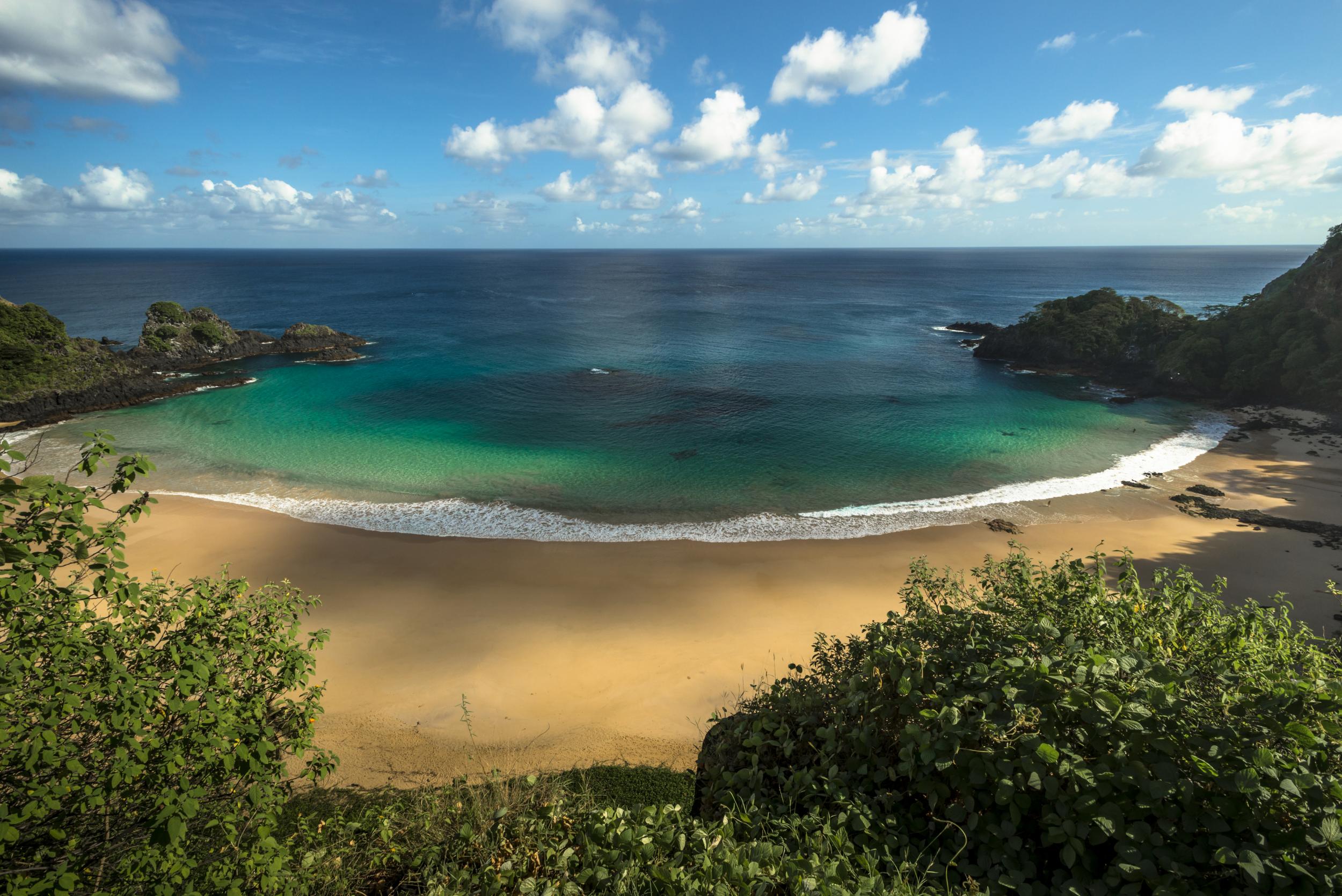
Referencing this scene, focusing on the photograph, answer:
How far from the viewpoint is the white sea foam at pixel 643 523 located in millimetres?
25641

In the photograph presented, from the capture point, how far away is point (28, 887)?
483 centimetres

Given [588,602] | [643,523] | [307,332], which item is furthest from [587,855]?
[307,332]

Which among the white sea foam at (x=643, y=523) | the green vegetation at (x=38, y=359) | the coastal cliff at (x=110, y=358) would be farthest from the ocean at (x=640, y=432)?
the green vegetation at (x=38, y=359)

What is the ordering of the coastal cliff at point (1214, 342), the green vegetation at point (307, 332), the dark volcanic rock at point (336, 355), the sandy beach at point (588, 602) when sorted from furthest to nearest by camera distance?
the green vegetation at point (307, 332), the dark volcanic rock at point (336, 355), the coastal cliff at point (1214, 342), the sandy beach at point (588, 602)

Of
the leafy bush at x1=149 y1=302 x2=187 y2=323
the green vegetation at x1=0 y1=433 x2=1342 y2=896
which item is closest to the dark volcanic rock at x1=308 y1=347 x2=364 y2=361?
the leafy bush at x1=149 y1=302 x2=187 y2=323

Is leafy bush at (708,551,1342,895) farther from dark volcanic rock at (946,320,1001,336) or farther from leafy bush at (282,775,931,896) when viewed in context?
dark volcanic rock at (946,320,1001,336)

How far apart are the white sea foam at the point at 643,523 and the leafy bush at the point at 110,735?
60.2ft

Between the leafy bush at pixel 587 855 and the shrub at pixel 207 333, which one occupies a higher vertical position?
the shrub at pixel 207 333

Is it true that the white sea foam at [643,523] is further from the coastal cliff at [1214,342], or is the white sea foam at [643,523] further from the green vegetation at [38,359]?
the coastal cliff at [1214,342]

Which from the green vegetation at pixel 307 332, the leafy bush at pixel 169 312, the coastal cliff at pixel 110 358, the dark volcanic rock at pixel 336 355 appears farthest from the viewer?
the green vegetation at pixel 307 332

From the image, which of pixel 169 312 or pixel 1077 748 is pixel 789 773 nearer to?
pixel 1077 748

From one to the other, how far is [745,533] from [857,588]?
5944 millimetres

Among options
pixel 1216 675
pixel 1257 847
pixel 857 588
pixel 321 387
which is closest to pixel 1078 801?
pixel 1257 847

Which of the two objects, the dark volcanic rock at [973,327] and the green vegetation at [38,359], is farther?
the dark volcanic rock at [973,327]
